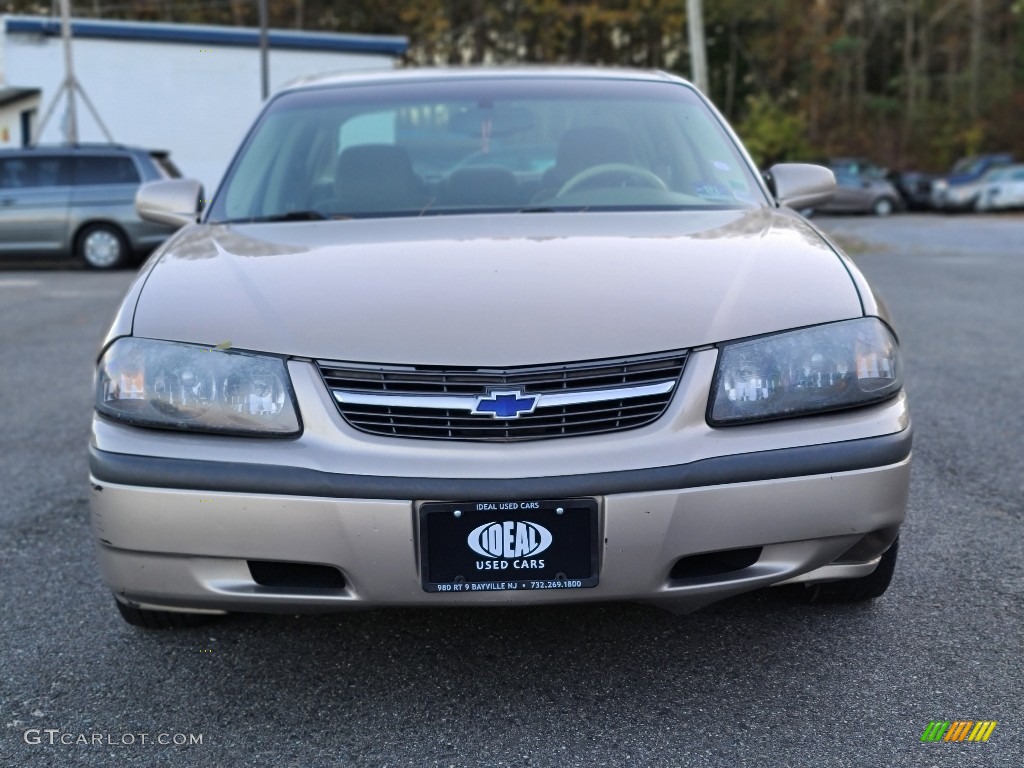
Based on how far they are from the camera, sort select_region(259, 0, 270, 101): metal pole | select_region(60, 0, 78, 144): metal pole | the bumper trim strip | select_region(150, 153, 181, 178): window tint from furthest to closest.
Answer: select_region(259, 0, 270, 101): metal pole, select_region(60, 0, 78, 144): metal pole, select_region(150, 153, 181, 178): window tint, the bumper trim strip

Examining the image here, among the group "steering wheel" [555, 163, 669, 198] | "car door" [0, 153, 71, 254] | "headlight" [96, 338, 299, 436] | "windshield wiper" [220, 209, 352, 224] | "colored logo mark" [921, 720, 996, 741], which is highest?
"steering wheel" [555, 163, 669, 198]

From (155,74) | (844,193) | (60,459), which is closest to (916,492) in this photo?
(60,459)

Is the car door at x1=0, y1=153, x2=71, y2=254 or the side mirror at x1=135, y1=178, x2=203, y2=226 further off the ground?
the side mirror at x1=135, y1=178, x2=203, y2=226

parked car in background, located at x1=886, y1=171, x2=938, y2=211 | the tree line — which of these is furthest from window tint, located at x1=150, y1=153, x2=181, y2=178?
the tree line

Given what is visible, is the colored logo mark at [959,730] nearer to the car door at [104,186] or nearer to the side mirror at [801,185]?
the side mirror at [801,185]

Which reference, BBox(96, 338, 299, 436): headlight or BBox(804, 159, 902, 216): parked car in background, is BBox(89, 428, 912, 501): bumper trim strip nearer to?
BBox(96, 338, 299, 436): headlight

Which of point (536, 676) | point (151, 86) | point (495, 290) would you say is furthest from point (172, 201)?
point (151, 86)

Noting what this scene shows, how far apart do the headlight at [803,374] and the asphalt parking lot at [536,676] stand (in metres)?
0.63

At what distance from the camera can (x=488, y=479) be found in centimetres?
214

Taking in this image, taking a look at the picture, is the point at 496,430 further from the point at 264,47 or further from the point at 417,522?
the point at 264,47

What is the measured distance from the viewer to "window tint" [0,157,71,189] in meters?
14.6

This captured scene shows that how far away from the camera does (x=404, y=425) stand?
223cm

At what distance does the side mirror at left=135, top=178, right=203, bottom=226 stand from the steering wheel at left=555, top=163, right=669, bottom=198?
117cm

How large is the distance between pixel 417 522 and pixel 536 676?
599mm
